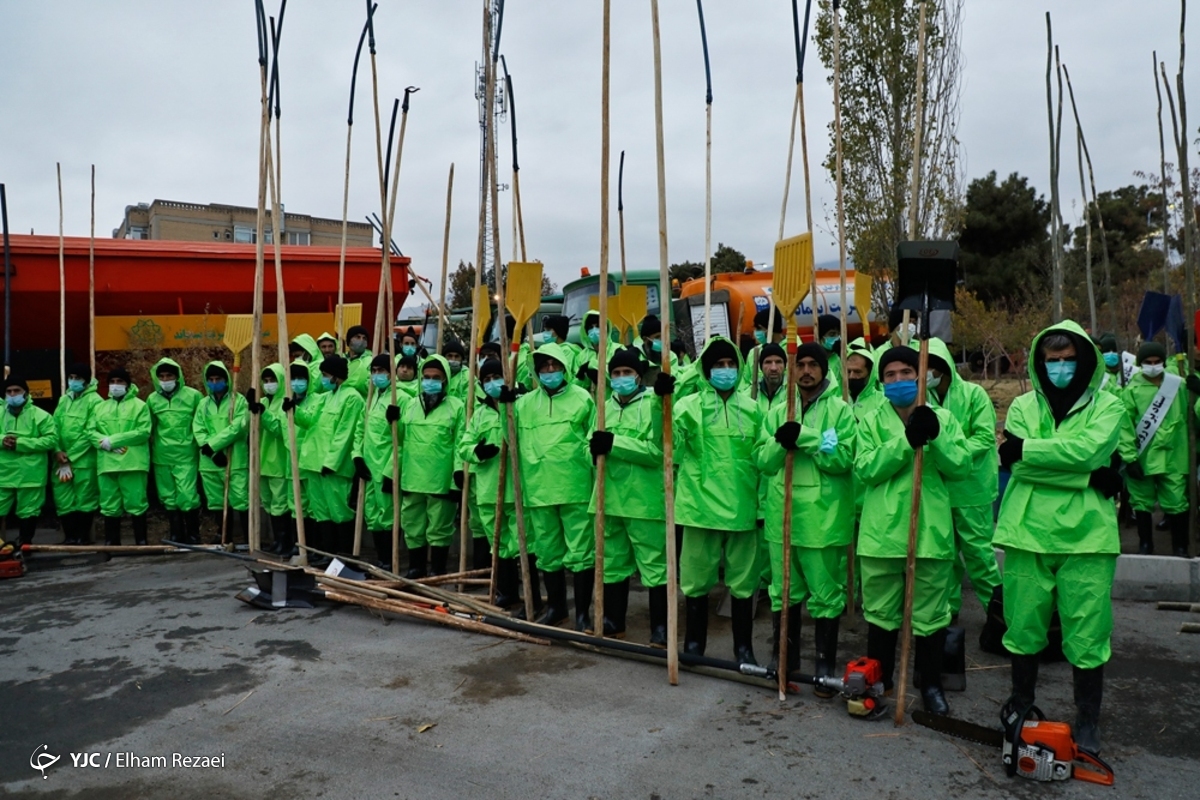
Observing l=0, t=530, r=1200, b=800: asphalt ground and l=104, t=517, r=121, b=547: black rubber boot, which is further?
l=104, t=517, r=121, b=547: black rubber boot

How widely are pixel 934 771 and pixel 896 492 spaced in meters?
1.23

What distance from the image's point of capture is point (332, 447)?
7887 mm

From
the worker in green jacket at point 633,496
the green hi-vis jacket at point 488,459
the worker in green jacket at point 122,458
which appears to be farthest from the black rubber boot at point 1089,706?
the worker in green jacket at point 122,458

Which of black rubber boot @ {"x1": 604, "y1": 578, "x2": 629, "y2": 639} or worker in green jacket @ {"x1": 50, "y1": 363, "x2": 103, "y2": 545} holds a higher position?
worker in green jacket @ {"x1": 50, "y1": 363, "x2": 103, "y2": 545}

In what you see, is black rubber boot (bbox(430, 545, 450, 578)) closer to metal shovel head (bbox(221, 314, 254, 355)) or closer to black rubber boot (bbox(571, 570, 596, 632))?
black rubber boot (bbox(571, 570, 596, 632))

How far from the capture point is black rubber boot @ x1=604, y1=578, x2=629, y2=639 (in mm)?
5562

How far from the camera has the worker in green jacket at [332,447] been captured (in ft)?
25.8

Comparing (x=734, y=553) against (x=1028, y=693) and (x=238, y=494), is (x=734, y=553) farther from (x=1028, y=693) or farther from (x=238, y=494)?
(x=238, y=494)

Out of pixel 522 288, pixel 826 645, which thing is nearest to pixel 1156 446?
pixel 826 645

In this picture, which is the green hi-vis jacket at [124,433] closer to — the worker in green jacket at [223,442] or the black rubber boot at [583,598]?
the worker in green jacket at [223,442]

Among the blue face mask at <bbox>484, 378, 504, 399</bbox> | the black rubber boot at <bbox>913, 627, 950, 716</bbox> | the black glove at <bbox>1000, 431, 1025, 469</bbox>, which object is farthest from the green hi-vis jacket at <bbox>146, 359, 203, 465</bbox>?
the black glove at <bbox>1000, 431, 1025, 469</bbox>

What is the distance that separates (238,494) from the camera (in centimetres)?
874

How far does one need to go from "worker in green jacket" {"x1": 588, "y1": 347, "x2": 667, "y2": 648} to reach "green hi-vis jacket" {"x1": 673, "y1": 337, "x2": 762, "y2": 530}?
0.24 meters

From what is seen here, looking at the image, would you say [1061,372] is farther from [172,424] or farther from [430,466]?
[172,424]
